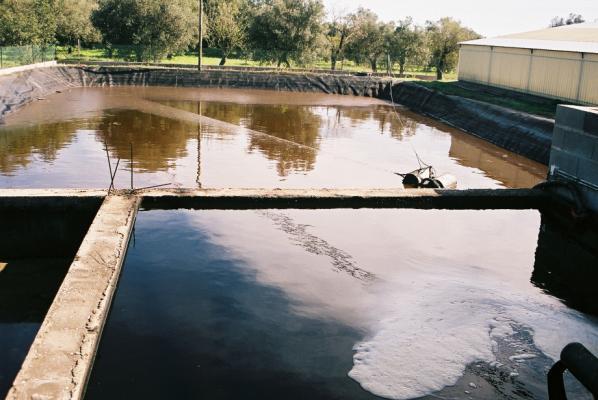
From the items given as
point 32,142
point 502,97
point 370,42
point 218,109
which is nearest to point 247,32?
point 370,42

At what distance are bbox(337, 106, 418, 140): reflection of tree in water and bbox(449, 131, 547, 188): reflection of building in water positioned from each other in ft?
7.60

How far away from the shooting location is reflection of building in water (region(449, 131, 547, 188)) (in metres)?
17.8

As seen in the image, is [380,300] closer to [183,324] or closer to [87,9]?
[183,324]

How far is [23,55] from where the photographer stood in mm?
33312

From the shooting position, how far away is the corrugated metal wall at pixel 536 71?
2427 centimetres

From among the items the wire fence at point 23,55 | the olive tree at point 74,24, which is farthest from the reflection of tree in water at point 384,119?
the olive tree at point 74,24

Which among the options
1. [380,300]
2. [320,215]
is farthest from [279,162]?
[380,300]

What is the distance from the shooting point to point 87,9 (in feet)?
179

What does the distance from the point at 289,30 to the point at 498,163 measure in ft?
98.0

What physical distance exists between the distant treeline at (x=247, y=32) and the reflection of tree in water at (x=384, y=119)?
52.8 ft

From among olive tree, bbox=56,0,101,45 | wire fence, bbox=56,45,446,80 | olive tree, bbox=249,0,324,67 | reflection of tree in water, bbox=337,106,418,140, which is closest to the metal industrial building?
reflection of tree in water, bbox=337,106,418,140

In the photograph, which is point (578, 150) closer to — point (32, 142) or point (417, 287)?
point (417, 287)

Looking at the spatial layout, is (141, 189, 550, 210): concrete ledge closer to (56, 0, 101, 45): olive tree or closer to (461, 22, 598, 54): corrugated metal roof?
(461, 22, 598, 54): corrugated metal roof

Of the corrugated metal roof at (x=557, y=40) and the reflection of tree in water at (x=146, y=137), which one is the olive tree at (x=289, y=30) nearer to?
the corrugated metal roof at (x=557, y=40)
